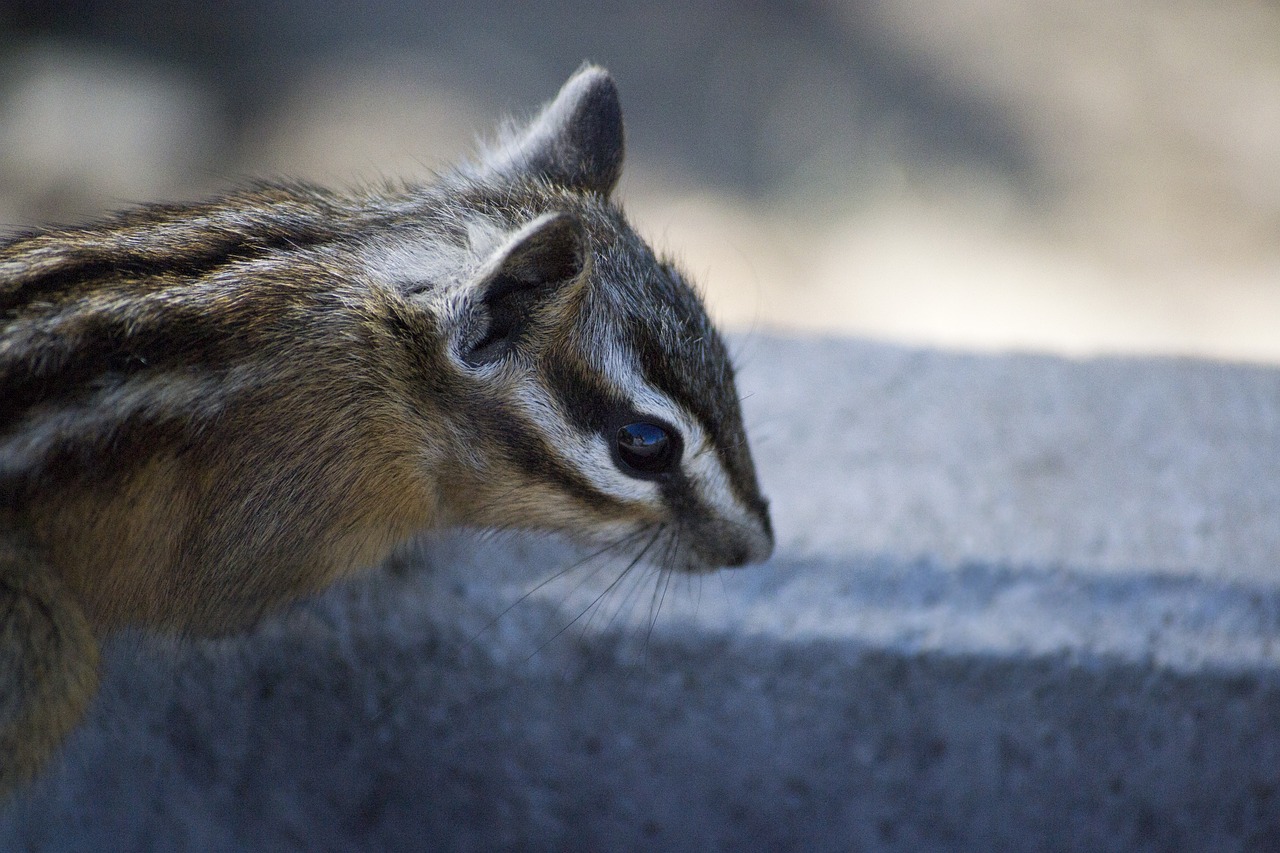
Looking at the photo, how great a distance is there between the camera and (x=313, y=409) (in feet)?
5.18

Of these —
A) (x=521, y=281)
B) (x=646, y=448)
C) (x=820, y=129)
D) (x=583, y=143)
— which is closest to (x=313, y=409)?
(x=521, y=281)

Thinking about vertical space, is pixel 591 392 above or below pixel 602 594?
above

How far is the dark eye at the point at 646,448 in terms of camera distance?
5.14ft

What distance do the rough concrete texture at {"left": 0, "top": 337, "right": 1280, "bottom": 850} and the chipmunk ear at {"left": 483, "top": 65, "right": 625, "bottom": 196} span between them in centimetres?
59

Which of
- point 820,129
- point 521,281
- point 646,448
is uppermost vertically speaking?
point 521,281

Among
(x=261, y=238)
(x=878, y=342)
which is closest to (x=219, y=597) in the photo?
(x=261, y=238)

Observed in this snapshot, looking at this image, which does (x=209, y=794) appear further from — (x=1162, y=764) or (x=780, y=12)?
(x=780, y=12)

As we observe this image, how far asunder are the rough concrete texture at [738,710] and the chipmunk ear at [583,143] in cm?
59

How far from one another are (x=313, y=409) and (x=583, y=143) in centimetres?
61

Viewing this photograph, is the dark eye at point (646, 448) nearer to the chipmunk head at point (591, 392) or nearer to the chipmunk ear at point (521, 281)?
the chipmunk head at point (591, 392)

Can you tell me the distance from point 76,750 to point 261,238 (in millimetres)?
Answer: 701

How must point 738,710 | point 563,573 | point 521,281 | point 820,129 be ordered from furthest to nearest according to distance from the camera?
1. point 820,129
2. point 563,573
3. point 738,710
4. point 521,281

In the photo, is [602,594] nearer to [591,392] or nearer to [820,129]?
[591,392]

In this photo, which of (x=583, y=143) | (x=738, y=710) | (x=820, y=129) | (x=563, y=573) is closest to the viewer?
(x=738, y=710)
